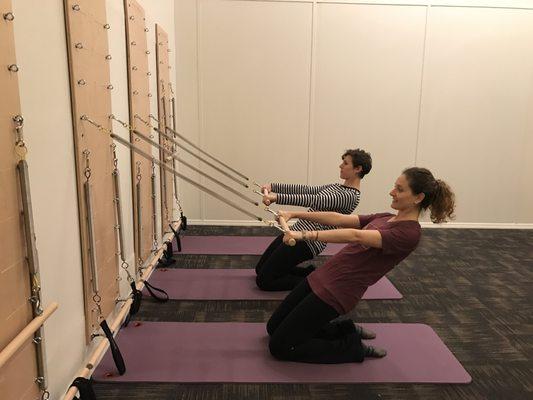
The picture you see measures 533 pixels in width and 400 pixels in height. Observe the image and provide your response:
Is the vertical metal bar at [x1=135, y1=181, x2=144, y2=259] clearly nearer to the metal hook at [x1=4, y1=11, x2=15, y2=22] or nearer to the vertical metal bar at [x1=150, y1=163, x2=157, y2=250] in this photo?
the vertical metal bar at [x1=150, y1=163, x2=157, y2=250]

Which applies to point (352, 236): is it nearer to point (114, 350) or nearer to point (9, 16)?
→ point (114, 350)

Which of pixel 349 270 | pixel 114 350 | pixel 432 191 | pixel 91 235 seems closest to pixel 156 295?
pixel 114 350

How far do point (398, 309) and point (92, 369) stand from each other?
7.25 feet

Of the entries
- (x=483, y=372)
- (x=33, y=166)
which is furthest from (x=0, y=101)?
(x=483, y=372)

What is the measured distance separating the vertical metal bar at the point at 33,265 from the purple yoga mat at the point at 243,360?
0.68 metres

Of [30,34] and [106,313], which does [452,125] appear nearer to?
[106,313]

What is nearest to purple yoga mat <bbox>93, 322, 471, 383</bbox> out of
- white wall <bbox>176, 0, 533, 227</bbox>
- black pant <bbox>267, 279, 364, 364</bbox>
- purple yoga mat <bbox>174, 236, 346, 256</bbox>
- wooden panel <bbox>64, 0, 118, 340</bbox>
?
black pant <bbox>267, 279, 364, 364</bbox>

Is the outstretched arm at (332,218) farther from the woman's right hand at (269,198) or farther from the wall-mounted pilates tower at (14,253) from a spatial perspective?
the wall-mounted pilates tower at (14,253)

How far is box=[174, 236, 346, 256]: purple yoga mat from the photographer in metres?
4.84

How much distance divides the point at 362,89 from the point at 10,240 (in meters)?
4.92

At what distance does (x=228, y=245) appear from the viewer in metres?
5.07

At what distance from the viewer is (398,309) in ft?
11.6

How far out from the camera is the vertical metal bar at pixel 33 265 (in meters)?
1.71

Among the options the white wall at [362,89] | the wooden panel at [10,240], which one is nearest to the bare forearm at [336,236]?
the wooden panel at [10,240]
